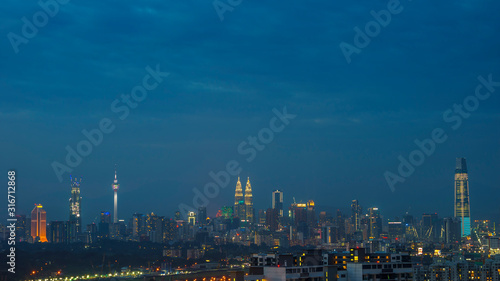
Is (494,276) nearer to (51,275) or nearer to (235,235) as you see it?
(51,275)

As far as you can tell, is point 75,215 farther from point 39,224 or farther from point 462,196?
point 462,196

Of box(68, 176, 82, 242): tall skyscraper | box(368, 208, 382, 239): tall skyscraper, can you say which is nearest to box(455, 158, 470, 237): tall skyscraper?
box(368, 208, 382, 239): tall skyscraper

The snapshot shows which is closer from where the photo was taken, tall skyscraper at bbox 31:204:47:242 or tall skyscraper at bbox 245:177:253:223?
tall skyscraper at bbox 31:204:47:242

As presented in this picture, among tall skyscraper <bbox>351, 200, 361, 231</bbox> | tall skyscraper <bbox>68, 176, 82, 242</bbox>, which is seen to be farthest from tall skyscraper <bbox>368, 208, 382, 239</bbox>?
tall skyscraper <bbox>68, 176, 82, 242</bbox>

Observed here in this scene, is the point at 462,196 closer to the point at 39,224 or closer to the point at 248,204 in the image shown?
the point at 248,204

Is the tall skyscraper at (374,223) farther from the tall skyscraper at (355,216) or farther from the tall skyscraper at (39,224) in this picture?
the tall skyscraper at (39,224)

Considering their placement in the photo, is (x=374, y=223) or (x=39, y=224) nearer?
(x=39, y=224)

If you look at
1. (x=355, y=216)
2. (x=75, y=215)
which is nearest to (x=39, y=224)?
(x=75, y=215)

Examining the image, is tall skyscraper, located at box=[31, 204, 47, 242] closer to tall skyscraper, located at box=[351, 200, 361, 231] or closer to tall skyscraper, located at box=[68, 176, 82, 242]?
tall skyscraper, located at box=[68, 176, 82, 242]

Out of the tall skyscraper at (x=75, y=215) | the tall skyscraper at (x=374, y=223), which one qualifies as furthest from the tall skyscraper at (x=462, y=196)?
the tall skyscraper at (x=75, y=215)
